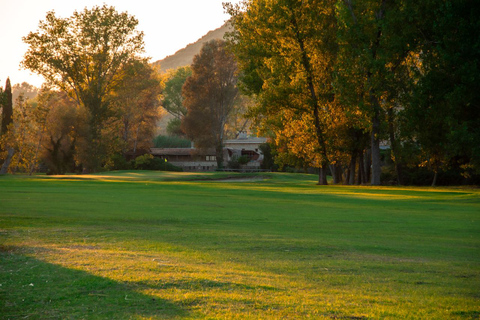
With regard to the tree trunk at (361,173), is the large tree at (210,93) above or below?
above

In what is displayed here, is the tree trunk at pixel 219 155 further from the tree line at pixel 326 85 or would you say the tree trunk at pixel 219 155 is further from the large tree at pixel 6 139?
the large tree at pixel 6 139

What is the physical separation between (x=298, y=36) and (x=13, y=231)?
34760 mm

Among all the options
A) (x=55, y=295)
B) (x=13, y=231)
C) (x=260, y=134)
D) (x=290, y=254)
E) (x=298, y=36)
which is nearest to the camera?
(x=55, y=295)

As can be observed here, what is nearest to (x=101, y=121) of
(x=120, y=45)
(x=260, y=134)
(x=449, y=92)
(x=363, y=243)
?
(x=120, y=45)

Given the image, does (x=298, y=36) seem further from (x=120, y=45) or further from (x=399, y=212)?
(x=120, y=45)

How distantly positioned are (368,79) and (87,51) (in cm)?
4603

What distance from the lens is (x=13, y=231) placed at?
12.3 metres

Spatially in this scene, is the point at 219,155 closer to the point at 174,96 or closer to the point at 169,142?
the point at 169,142

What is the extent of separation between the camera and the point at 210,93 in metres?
92.6

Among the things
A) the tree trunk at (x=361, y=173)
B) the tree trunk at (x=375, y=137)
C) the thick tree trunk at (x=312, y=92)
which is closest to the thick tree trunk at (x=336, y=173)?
the tree trunk at (x=361, y=173)

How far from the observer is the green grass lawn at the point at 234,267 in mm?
5965

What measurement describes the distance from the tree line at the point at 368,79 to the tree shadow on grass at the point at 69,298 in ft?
89.8

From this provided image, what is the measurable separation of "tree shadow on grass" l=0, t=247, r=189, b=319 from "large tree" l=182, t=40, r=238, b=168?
85.4 m

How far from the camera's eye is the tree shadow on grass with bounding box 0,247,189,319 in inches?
221
